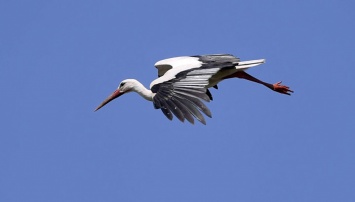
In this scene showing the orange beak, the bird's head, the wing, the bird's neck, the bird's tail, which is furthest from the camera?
the orange beak

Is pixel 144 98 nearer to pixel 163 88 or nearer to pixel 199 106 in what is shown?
pixel 163 88

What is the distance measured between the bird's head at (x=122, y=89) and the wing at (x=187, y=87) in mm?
936

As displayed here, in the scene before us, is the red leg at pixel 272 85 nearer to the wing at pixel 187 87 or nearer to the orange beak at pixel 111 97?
the wing at pixel 187 87

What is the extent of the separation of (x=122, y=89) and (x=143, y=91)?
3.59 feet

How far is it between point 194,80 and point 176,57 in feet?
11.7

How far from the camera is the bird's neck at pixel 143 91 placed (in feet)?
62.5

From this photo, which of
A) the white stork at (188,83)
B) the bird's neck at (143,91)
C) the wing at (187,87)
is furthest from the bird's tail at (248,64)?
the bird's neck at (143,91)

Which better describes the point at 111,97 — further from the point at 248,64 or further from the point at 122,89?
the point at 248,64

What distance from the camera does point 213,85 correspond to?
20016 mm

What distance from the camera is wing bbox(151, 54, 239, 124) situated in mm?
15875

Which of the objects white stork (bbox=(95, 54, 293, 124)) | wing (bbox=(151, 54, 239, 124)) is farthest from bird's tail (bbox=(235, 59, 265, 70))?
wing (bbox=(151, 54, 239, 124))

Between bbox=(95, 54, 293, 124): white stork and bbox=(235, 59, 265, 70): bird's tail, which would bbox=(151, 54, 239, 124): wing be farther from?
bbox=(235, 59, 265, 70): bird's tail

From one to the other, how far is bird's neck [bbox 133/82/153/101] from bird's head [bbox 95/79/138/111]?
0.11 m

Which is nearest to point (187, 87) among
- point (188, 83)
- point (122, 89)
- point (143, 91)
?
point (188, 83)
